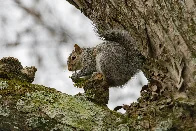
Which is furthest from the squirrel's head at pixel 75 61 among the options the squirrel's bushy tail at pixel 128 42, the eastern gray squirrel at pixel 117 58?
the squirrel's bushy tail at pixel 128 42

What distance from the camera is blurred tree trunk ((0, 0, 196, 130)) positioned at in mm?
914

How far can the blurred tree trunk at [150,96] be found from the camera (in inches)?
36.0

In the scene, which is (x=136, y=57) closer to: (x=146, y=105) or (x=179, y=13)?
(x=179, y=13)

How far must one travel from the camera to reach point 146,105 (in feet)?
3.35

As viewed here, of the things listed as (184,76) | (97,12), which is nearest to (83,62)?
(97,12)

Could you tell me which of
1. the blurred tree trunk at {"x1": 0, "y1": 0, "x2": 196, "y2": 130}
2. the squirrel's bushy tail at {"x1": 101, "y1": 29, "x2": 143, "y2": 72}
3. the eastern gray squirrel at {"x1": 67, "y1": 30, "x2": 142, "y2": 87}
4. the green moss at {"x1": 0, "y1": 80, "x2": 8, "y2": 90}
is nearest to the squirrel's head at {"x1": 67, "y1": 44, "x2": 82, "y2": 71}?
the eastern gray squirrel at {"x1": 67, "y1": 30, "x2": 142, "y2": 87}

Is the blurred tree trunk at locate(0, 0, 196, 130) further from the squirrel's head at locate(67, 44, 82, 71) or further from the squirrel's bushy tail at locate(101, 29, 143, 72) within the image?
the squirrel's head at locate(67, 44, 82, 71)

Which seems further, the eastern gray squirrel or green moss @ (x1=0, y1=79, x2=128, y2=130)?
the eastern gray squirrel

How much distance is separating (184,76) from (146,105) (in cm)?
14

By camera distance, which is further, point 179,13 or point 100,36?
point 100,36

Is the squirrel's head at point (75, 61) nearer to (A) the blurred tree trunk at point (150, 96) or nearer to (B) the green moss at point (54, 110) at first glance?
(A) the blurred tree trunk at point (150, 96)

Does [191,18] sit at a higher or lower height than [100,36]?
lower

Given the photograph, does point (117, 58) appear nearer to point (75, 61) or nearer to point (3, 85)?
point (75, 61)

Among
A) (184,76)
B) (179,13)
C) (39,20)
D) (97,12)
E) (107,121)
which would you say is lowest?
(107,121)
